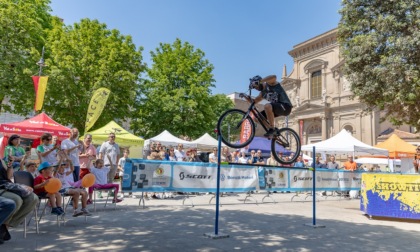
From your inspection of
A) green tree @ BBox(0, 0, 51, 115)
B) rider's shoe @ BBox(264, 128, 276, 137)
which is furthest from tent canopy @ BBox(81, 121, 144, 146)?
rider's shoe @ BBox(264, 128, 276, 137)

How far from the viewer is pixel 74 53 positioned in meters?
25.4

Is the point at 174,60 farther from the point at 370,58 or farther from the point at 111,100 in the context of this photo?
the point at 370,58

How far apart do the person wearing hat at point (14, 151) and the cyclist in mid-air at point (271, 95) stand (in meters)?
6.74

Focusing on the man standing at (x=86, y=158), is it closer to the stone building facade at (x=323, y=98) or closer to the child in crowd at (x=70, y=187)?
the child in crowd at (x=70, y=187)

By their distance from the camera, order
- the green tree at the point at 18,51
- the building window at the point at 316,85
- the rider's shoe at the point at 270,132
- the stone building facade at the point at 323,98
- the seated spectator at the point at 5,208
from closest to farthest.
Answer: the seated spectator at the point at 5,208 < the rider's shoe at the point at 270,132 < the green tree at the point at 18,51 < the stone building facade at the point at 323,98 < the building window at the point at 316,85

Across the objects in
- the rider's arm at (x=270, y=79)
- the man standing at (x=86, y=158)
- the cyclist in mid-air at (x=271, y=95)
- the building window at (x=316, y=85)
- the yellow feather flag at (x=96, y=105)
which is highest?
the building window at (x=316, y=85)

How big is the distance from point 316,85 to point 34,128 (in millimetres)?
43722

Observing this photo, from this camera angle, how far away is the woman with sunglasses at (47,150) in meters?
8.70

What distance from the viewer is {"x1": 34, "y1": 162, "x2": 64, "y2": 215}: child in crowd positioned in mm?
6902

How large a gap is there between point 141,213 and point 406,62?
15.6 m

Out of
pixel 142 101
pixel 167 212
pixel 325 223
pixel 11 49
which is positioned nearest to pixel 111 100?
pixel 142 101

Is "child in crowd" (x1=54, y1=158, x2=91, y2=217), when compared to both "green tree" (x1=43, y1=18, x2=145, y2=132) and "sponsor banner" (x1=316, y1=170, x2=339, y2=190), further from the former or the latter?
"green tree" (x1=43, y1=18, x2=145, y2=132)

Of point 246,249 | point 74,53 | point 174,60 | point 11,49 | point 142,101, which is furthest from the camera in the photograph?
point 174,60

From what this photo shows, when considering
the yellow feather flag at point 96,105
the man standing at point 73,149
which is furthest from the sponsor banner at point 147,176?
the yellow feather flag at point 96,105
